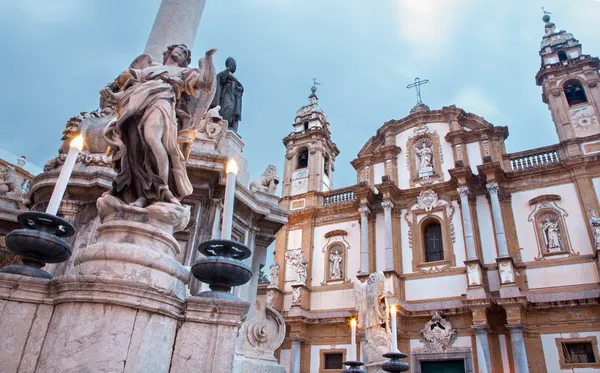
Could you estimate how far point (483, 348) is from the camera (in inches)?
569

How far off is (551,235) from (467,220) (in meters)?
3.01

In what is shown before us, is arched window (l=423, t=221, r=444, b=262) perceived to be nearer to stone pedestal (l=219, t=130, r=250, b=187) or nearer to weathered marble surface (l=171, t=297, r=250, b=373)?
stone pedestal (l=219, t=130, r=250, b=187)

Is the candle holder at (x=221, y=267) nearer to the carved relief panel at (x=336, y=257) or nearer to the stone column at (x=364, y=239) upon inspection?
the stone column at (x=364, y=239)

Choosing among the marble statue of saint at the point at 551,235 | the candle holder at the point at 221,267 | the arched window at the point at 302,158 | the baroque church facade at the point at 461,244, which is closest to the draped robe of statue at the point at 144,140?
the candle holder at the point at 221,267

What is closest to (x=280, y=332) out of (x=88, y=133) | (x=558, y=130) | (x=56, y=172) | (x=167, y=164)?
(x=167, y=164)

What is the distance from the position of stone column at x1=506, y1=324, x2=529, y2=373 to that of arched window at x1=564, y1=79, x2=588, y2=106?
35.3ft

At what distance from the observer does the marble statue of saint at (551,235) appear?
1562cm

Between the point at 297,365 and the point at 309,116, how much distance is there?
14.2 metres

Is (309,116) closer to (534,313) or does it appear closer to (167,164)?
(534,313)

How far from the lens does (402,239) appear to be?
18453mm

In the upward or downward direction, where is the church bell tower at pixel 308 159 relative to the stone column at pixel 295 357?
upward

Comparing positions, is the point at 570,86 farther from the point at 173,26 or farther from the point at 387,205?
the point at 173,26

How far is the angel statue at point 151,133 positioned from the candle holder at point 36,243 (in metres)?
0.45

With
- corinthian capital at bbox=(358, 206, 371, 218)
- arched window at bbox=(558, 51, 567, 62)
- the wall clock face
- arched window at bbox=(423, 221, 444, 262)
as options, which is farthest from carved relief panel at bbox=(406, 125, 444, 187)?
arched window at bbox=(558, 51, 567, 62)
